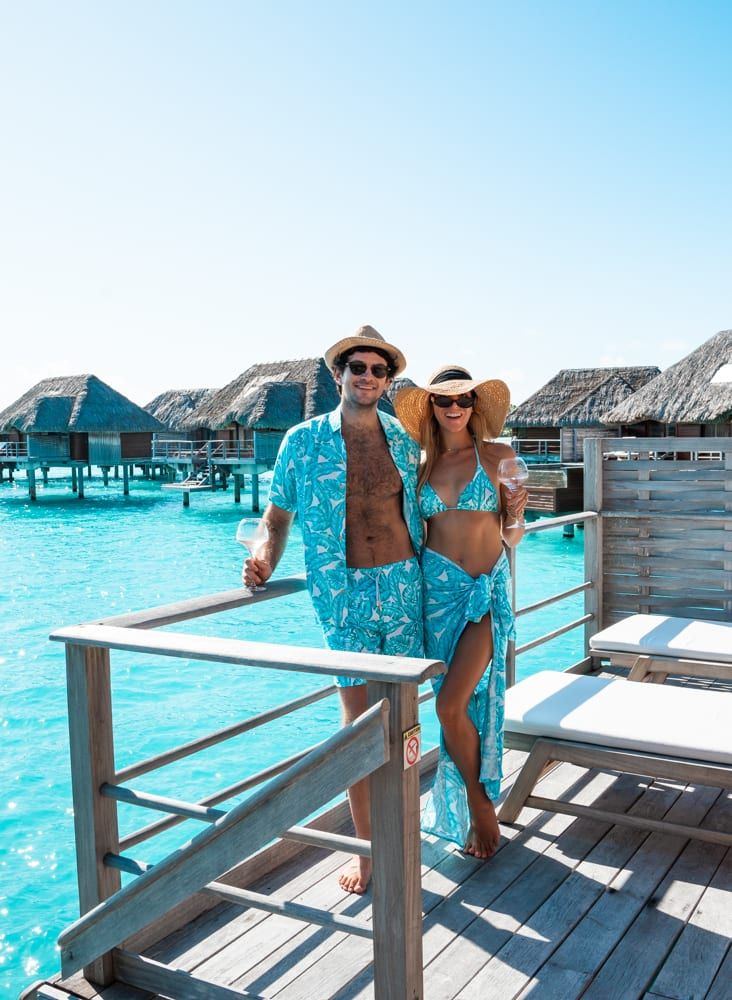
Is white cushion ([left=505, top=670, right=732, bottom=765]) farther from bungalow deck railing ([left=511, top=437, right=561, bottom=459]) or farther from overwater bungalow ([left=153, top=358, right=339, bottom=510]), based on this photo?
bungalow deck railing ([left=511, top=437, right=561, bottom=459])

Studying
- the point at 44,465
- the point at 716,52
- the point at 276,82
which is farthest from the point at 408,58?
the point at 44,465

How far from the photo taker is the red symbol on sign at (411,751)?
4.91 feet

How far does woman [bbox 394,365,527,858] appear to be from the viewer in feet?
8.61

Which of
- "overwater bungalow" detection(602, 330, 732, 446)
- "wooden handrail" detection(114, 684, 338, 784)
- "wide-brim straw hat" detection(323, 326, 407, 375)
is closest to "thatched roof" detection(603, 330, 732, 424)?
"overwater bungalow" detection(602, 330, 732, 446)

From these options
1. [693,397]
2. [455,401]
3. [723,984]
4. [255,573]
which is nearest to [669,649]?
[455,401]

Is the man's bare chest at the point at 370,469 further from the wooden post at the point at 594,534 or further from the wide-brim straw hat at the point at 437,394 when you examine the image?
the wooden post at the point at 594,534

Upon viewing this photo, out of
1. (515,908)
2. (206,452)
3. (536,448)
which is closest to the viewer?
(515,908)

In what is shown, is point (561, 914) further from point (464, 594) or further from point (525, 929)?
point (464, 594)

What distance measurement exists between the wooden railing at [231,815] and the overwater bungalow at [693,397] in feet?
76.4

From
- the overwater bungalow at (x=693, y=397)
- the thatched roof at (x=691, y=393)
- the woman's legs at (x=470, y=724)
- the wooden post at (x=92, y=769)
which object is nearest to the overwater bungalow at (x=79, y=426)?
the overwater bungalow at (x=693, y=397)

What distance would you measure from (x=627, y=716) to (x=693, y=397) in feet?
75.1

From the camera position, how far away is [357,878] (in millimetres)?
2498

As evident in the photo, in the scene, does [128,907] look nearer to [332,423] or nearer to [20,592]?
[332,423]

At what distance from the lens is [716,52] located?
1078cm
